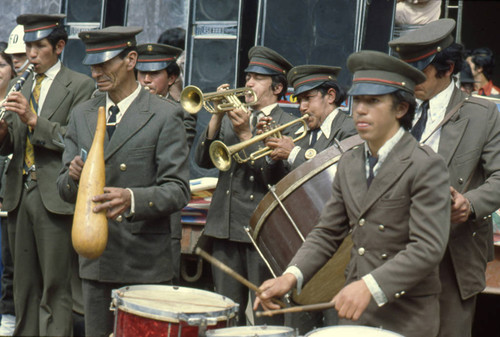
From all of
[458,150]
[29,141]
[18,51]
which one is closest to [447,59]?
[458,150]

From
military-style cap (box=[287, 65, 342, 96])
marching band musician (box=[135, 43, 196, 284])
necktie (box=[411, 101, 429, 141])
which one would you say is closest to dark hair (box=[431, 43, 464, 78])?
necktie (box=[411, 101, 429, 141])

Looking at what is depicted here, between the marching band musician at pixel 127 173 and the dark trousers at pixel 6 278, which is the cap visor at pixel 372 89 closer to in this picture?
the marching band musician at pixel 127 173

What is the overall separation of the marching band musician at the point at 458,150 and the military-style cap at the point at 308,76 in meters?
1.76

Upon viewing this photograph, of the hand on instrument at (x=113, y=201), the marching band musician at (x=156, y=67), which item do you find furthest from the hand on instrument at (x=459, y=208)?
the marching band musician at (x=156, y=67)

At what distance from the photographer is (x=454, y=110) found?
5340 mm

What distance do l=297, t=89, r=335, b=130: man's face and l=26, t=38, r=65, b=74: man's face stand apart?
1.93 metres

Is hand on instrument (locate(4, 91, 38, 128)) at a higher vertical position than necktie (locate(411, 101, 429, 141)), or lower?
lower

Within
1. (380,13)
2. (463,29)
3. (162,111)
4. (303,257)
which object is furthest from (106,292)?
(463,29)

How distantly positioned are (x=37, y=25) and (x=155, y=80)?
1134 millimetres

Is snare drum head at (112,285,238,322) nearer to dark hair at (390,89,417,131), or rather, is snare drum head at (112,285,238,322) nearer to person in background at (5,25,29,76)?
dark hair at (390,89,417,131)

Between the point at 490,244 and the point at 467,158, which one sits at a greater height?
the point at 467,158

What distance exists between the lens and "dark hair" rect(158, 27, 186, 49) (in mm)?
9953

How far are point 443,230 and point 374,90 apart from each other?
2.35ft

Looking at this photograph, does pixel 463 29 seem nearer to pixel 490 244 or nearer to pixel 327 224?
pixel 490 244
